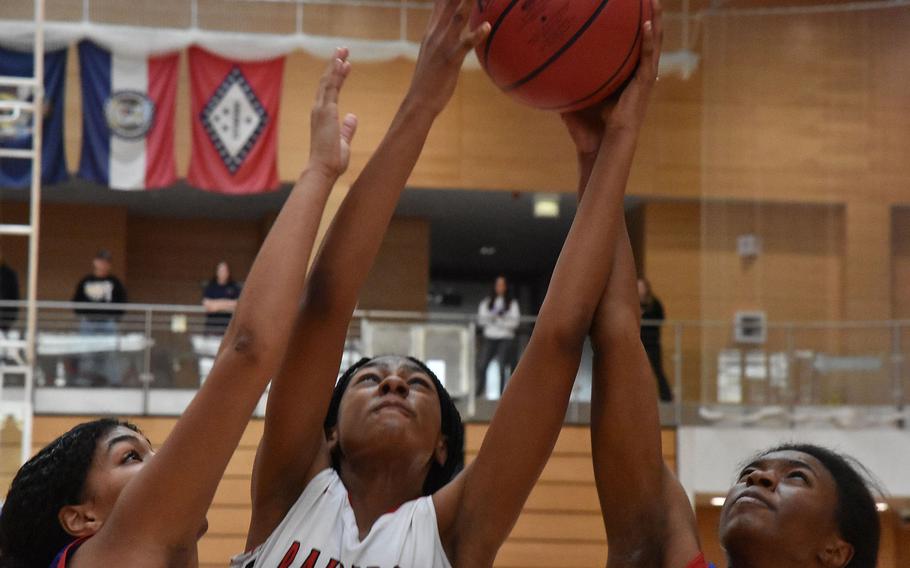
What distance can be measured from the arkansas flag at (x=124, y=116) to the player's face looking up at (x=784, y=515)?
993 centimetres

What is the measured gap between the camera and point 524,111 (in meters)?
13.3

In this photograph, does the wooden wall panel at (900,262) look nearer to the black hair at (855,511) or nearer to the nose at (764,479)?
the black hair at (855,511)

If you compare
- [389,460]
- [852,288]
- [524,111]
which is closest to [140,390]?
[524,111]

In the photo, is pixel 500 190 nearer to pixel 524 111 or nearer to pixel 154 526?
pixel 524 111

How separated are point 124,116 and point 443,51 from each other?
9.78 metres

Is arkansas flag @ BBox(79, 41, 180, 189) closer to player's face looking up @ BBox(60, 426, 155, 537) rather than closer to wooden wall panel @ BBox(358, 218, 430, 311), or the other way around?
wooden wall panel @ BBox(358, 218, 430, 311)

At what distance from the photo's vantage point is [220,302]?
36.1 feet

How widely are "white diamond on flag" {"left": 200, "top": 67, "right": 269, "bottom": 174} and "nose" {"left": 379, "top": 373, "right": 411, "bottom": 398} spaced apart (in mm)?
9560

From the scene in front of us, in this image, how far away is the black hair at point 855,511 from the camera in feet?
7.59

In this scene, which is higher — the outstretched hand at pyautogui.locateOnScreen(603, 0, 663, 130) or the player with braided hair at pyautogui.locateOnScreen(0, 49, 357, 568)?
the outstretched hand at pyautogui.locateOnScreen(603, 0, 663, 130)

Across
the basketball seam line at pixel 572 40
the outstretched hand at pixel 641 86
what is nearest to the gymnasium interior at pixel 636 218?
the basketball seam line at pixel 572 40

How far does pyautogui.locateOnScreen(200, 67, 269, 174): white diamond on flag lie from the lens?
38.0 ft

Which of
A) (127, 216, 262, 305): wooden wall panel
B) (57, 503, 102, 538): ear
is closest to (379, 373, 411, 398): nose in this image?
(57, 503, 102, 538): ear

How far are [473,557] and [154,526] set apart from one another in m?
0.57
